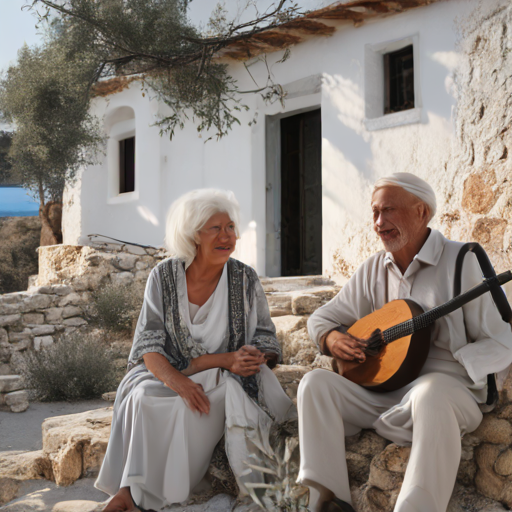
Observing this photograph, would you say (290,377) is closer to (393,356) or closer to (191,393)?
(191,393)

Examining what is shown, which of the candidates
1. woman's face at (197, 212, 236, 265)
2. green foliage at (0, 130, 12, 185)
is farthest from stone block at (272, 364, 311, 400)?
green foliage at (0, 130, 12, 185)

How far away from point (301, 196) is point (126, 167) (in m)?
3.85

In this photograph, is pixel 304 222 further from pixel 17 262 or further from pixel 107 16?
pixel 17 262

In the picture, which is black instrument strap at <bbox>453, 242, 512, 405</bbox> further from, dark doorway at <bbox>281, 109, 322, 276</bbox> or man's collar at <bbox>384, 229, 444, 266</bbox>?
dark doorway at <bbox>281, 109, 322, 276</bbox>

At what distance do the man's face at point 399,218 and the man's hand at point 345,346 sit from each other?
0.49 m

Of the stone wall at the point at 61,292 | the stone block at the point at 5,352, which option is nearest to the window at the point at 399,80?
the stone wall at the point at 61,292

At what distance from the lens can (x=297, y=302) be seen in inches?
213

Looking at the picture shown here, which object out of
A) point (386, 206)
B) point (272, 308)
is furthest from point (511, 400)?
point (272, 308)

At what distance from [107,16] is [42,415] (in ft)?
17.5

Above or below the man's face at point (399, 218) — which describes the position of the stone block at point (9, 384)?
below

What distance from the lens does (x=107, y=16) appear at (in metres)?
7.60

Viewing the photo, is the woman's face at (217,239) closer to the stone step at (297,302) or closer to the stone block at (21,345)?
the stone step at (297,302)

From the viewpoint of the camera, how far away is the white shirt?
2348mm

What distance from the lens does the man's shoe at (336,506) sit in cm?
226
